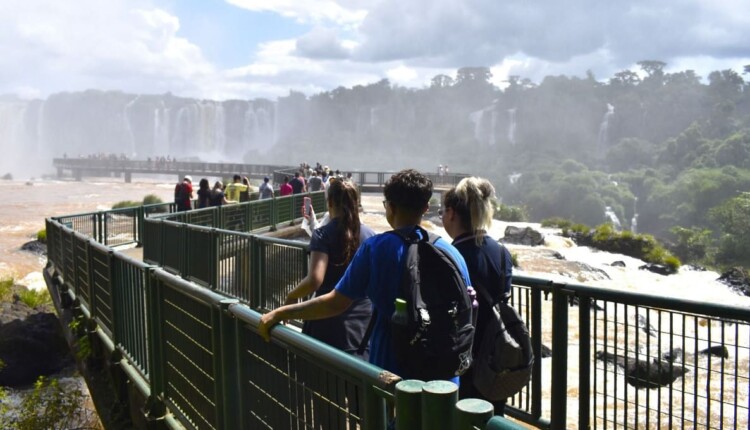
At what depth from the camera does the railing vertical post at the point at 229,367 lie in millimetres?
3416

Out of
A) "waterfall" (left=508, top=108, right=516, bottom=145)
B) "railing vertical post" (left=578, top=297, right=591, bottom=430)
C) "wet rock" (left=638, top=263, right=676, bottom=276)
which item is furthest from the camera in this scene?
"waterfall" (left=508, top=108, right=516, bottom=145)

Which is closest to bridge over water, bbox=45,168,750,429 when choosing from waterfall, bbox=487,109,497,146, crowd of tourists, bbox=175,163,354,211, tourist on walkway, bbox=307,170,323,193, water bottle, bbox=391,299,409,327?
water bottle, bbox=391,299,409,327

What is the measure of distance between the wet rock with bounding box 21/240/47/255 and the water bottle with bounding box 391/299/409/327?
2225 cm

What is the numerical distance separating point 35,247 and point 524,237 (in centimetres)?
1884

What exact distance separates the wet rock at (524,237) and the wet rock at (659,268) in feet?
15.3

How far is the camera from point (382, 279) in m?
2.88

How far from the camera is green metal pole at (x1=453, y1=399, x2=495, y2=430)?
1705mm

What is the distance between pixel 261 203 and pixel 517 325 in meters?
15.5

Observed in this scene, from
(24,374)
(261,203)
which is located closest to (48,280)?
(24,374)

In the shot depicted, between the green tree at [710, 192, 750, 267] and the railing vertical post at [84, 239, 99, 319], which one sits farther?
the green tree at [710, 192, 750, 267]

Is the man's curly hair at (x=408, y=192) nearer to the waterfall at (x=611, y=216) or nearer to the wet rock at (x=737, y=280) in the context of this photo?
the wet rock at (x=737, y=280)

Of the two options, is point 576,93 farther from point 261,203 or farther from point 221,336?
point 221,336

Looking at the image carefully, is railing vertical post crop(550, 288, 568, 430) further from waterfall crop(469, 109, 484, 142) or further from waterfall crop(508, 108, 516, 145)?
waterfall crop(469, 109, 484, 142)

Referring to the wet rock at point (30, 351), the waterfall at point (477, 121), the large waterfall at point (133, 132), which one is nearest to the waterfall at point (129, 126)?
the large waterfall at point (133, 132)
